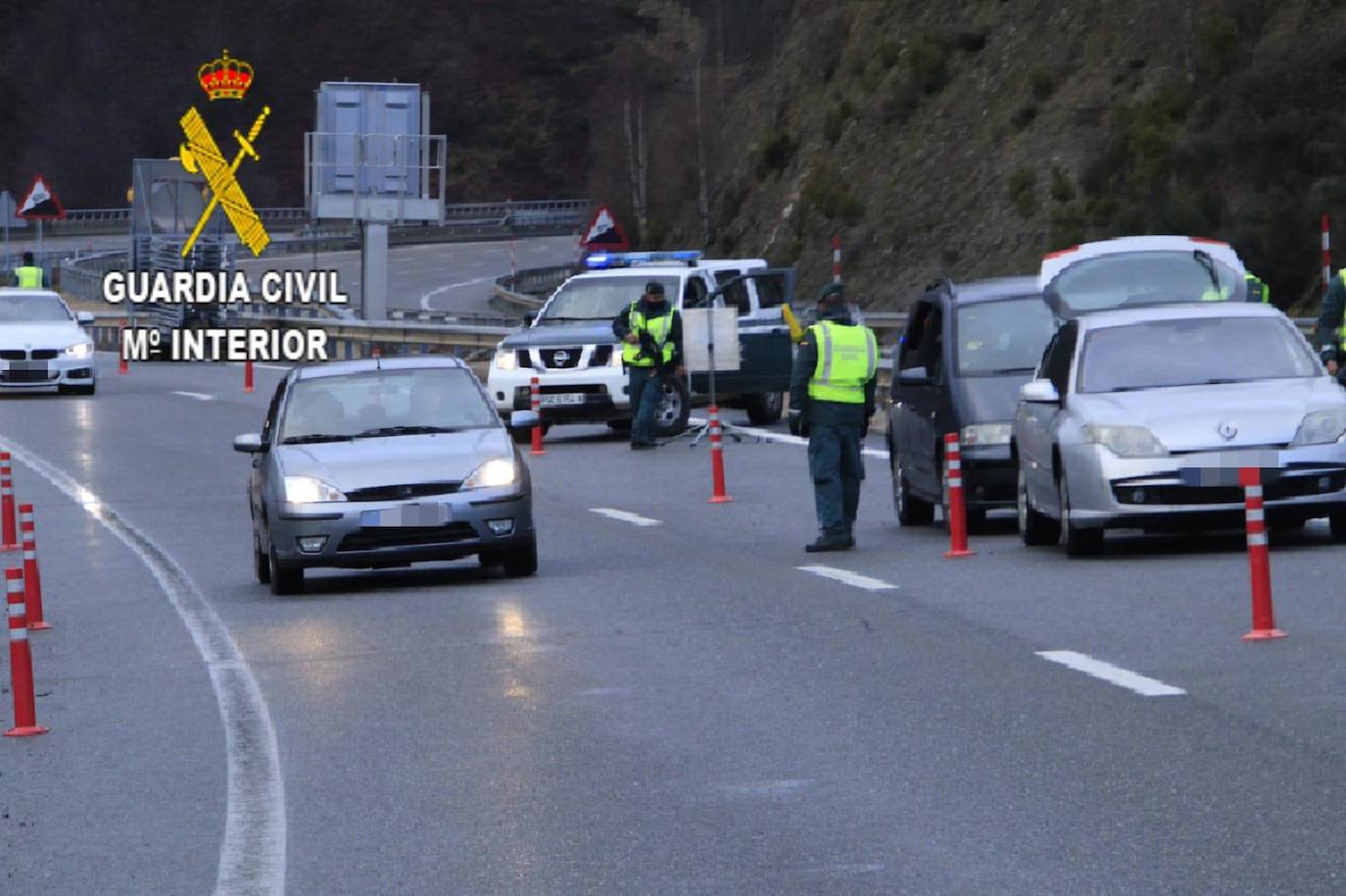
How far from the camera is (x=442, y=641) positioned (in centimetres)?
1322

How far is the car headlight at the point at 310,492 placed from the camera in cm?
1567

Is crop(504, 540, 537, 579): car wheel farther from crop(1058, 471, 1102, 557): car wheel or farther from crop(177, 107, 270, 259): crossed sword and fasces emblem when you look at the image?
crop(177, 107, 270, 259): crossed sword and fasces emblem

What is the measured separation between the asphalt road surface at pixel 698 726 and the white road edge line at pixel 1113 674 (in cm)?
3

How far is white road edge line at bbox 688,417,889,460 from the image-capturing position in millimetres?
27609

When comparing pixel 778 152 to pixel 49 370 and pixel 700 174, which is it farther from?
pixel 49 370

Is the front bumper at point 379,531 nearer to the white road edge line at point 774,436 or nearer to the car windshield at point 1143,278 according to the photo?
the car windshield at point 1143,278

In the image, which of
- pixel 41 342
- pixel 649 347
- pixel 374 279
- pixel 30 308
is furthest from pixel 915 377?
pixel 374 279

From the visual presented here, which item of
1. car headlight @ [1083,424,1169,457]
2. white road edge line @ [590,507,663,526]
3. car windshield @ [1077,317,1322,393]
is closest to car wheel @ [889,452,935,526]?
white road edge line @ [590,507,663,526]

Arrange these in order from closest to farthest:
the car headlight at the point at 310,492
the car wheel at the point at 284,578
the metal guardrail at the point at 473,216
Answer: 1. the car headlight at the point at 310,492
2. the car wheel at the point at 284,578
3. the metal guardrail at the point at 473,216

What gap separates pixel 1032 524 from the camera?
663 inches

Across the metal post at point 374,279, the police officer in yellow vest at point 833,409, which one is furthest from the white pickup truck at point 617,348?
the metal post at point 374,279

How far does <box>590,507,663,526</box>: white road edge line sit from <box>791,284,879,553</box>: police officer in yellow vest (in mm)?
3135

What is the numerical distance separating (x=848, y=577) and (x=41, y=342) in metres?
26.5

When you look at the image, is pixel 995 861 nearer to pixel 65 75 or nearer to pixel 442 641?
pixel 442 641
